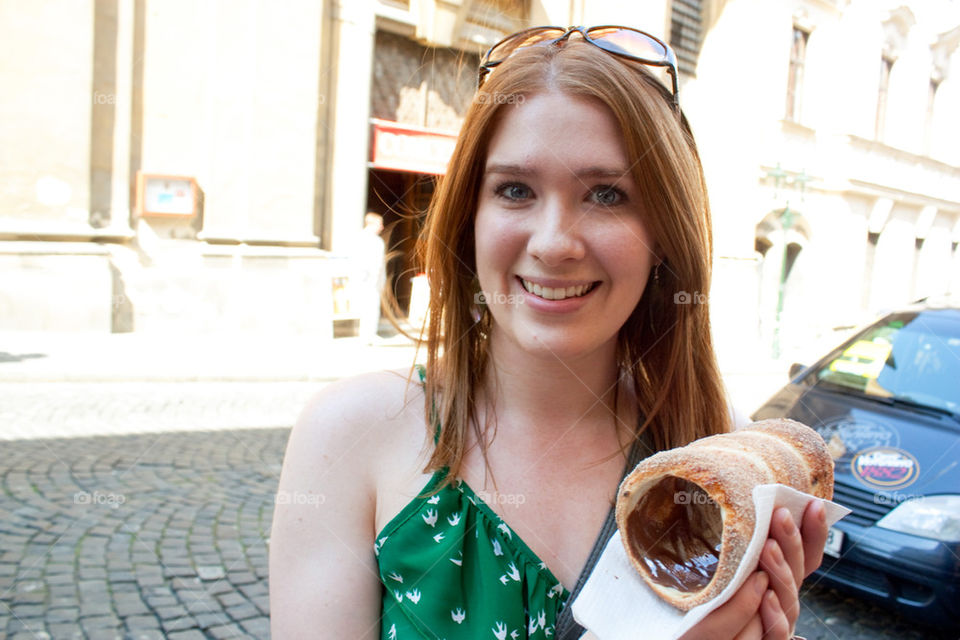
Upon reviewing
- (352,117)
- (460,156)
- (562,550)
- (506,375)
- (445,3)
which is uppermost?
(445,3)

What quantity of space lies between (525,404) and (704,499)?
1.44 ft

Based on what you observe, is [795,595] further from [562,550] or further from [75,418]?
[75,418]

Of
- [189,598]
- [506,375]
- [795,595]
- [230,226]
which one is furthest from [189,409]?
[795,595]

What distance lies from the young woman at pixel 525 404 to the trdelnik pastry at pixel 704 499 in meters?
0.08

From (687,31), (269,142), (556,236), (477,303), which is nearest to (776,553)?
(556,236)

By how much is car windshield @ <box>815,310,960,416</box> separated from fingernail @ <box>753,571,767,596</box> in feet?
12.4

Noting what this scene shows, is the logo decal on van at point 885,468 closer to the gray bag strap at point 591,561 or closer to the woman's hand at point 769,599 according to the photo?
the gray bag strap at point 591,561

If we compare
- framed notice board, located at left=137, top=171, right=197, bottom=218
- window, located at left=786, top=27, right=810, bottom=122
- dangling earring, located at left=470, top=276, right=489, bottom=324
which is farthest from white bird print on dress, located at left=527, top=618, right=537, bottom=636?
window, located at left=786, top=27, right=810, bottom=122

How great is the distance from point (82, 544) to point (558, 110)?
4.16 meters

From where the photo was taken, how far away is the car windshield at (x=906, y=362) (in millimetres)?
4547

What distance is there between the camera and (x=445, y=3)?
44.7 feet

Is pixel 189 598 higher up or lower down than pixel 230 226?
lower down

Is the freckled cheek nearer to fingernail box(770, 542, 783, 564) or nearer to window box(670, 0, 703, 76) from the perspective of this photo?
fingernail box(770, 542, 783, 564)

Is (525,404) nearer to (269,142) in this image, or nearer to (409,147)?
(269,142)
